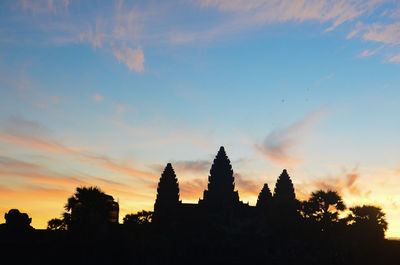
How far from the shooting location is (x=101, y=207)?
132 feet

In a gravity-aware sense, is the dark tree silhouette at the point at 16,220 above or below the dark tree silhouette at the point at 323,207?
below

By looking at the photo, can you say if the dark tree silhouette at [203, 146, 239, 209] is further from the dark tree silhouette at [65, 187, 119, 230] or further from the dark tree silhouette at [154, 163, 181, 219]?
the dark tree silhouette at [65, 187, 119, 230]

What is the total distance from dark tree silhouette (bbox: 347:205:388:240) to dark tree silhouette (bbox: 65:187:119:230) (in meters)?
38.5

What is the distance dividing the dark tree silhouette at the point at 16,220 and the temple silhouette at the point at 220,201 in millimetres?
25517

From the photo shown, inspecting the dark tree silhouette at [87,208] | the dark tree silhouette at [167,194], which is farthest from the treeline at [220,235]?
the dark tree silhouette at [167,194]

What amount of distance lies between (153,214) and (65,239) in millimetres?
28812

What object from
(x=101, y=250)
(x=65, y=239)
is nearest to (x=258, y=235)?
(x=101, y=250)

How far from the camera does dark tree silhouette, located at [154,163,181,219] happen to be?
232 feet

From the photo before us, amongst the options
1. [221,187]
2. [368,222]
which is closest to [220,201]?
[221,187]

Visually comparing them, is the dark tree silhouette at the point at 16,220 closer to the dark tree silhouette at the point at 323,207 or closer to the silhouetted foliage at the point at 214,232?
the silhouetted foliage at the point at 214,232

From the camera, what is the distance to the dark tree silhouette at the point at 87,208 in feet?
129

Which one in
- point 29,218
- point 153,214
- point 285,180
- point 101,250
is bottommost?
point 101,250

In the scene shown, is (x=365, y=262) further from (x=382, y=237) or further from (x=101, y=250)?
(x=101, y=250)

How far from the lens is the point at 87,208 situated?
39.7 metres
